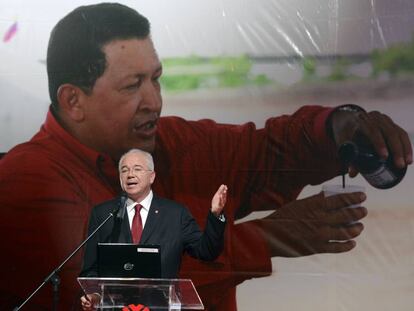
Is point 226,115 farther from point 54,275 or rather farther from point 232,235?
point 54,275

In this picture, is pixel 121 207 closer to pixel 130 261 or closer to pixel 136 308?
pixel 130 261

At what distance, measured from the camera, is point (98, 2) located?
5023mm

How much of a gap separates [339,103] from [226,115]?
635mm

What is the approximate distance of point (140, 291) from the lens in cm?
367

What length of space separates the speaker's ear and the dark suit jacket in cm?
90

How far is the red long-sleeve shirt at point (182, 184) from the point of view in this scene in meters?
4.86

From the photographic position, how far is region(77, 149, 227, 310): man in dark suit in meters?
4.12

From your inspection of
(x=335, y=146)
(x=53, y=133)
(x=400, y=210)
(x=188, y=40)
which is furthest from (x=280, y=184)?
(x=53, y=133)

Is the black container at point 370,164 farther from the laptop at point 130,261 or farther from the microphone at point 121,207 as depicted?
the laptop at point 130,261

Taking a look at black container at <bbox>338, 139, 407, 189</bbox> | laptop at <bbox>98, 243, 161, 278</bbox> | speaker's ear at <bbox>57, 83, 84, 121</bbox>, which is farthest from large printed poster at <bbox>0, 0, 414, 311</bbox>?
laptop at <bbox>98, 243, 161, 278</bbox>

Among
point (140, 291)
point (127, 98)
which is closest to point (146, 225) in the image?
point (140, 291)

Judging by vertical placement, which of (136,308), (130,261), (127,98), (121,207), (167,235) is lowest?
(136,308)

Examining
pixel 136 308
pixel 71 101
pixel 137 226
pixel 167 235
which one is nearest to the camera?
pixel 136 308

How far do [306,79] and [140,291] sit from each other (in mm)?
1732
